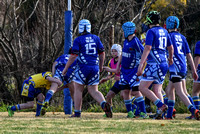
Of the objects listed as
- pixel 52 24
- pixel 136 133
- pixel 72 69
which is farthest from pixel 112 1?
pixel 136 133

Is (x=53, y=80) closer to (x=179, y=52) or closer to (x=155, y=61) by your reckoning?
(x=155, y=61)

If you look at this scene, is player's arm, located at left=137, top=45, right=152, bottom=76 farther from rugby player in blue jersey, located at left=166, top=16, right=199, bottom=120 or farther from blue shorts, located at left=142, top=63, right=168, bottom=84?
rugby player in blue jersey, located at left=166, top=16, right=199, bottom=120

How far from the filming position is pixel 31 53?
47.3 feet

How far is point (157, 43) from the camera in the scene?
27.4 feet

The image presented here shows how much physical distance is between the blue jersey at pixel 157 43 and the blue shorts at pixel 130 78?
0.61 metres

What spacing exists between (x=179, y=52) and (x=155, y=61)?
2.41 feet

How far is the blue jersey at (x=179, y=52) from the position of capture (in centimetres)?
866

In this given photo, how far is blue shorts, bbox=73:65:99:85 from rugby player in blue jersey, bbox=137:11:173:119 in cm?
108

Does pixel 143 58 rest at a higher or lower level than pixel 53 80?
higher

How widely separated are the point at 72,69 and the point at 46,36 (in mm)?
4052

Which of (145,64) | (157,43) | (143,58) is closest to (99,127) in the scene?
(143,58)

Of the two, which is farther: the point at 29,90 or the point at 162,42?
the point at 29,90

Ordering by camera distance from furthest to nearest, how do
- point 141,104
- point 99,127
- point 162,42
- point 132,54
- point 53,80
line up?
point 53,80, point 141,104, point 132,54, point 162,42, point 99,127

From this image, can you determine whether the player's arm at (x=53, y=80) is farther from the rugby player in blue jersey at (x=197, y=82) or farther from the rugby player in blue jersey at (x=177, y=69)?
the rugby player in blue jersey at (x=197, y=82)
